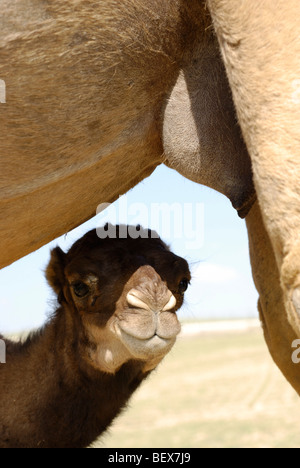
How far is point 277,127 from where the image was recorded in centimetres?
235

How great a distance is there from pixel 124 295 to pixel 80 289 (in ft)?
1.24

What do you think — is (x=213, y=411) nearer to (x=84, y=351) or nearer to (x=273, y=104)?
(x=84, y=351)

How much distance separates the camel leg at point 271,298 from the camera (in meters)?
3.62

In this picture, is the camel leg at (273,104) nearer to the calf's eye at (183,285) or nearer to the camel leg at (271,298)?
the camel leg at (271,298)

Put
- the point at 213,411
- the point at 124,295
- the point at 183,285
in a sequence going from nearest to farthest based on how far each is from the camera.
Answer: the point at 124,295 < the point at 183,285 < the point at 213,411

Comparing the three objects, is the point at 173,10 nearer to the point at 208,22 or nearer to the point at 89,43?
the point at 208,22

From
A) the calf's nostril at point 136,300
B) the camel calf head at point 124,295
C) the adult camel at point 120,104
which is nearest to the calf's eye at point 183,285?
the camel calf head at point 124,295

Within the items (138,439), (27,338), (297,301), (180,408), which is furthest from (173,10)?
(180,408)

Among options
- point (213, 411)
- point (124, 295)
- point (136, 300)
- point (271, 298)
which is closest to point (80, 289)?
point (124, 295)

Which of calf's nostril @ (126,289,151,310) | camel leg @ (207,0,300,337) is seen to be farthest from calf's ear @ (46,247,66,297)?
camel leg @ (207,0,300,337)

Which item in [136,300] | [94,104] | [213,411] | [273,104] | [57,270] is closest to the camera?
[273,104]

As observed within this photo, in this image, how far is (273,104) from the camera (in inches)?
93.6

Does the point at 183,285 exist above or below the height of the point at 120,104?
below

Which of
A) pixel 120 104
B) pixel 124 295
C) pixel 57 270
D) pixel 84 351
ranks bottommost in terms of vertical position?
pixel 84 351
